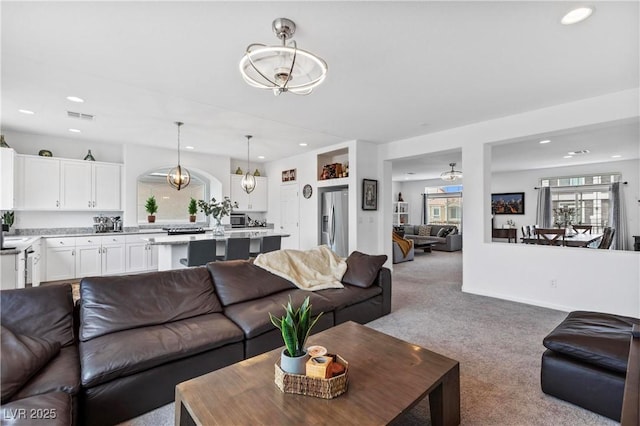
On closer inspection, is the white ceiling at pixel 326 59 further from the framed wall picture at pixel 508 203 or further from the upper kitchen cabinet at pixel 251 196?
the framed wall picture at pixel 508 203

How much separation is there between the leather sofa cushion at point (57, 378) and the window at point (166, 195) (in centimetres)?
526

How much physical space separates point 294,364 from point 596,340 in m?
1.92

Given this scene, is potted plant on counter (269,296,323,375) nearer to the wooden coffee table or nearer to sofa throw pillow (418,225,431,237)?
the wooden coffee table

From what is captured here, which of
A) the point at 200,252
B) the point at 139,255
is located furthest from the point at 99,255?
the point at 200,252

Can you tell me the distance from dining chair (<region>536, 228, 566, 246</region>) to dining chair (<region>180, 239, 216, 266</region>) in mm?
6100

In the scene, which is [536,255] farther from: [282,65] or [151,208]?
[151,208]

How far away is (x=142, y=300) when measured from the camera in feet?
7.48

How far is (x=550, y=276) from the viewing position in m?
3.91

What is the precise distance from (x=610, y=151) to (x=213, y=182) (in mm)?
9135

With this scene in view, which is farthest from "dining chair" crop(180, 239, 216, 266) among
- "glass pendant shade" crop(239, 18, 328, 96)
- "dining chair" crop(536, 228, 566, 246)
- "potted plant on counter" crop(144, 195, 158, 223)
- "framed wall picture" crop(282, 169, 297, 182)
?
"dining chair" crop(536, 228, 566, 246)

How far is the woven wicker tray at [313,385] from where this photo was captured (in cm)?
136

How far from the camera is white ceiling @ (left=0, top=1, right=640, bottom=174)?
6.70ft

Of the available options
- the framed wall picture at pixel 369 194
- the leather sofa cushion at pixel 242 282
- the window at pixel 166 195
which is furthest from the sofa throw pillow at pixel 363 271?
the window at pixel 166 195

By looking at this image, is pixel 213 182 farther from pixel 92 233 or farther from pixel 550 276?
pixel 550 276
